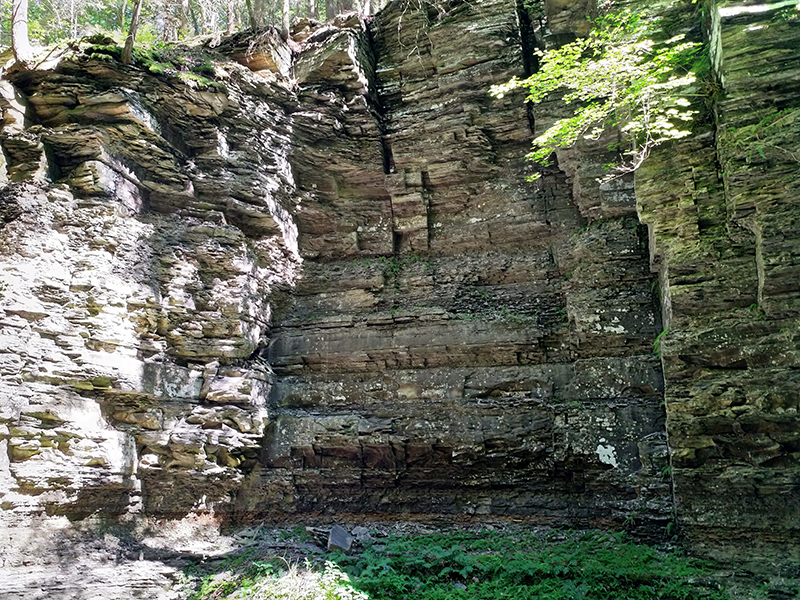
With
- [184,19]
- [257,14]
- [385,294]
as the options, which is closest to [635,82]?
[385,294]

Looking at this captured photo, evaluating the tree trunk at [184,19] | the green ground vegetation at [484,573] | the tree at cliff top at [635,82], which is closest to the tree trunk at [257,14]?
the tree trunk at [184,19]

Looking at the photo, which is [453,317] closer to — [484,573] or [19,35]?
[484,573]

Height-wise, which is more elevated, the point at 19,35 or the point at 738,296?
the point at 19,35

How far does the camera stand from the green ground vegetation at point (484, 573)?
6656mm

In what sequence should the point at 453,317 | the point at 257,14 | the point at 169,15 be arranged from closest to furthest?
1. the point at 453,317
2. the point at 257,14
3. the point at 169,15

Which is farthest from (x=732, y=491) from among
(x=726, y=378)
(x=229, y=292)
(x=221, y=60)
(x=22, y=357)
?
(x=221, y=60)

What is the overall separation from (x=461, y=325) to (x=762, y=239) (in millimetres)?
5821

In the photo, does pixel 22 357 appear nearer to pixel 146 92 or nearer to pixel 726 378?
pixel 146 92

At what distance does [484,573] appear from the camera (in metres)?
7.34

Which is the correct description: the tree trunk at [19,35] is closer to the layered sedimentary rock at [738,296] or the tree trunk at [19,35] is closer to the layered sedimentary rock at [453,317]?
the layered sedimentary rock at [453,317]

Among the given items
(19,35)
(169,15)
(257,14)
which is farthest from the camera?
(169,15)

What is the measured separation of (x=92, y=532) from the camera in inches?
320

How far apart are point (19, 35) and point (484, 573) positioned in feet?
44.5

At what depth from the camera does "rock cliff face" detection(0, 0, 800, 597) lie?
784 centimetres
